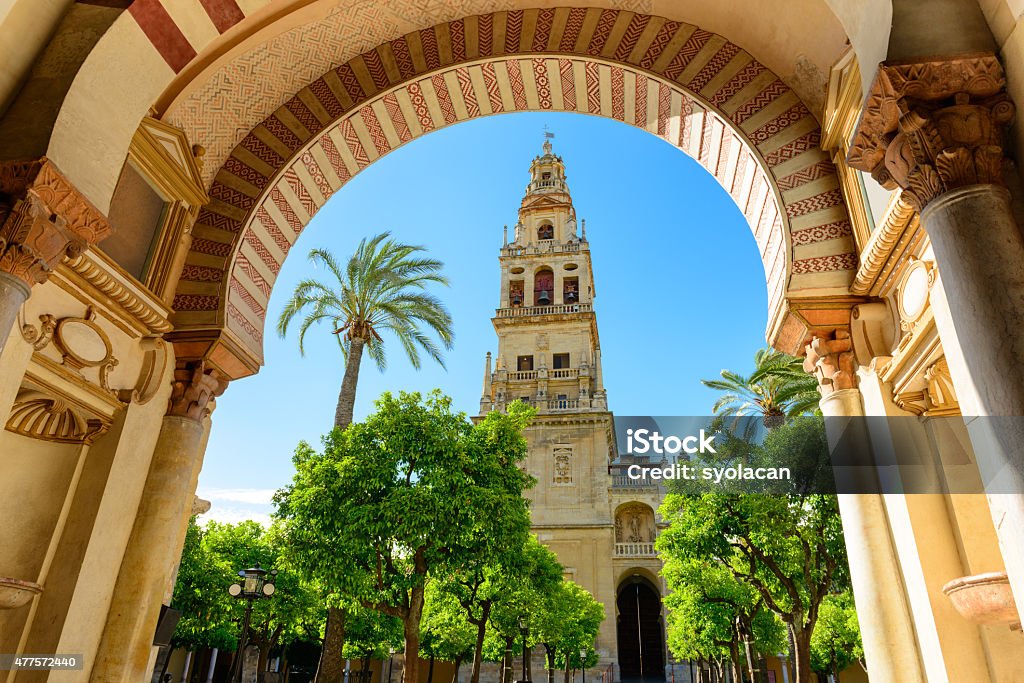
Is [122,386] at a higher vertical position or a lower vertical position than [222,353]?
lower

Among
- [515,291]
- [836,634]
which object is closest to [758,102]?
[836,634]

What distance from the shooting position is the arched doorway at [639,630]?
3797 centimetres

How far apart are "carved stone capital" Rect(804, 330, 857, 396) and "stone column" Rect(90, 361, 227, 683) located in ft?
21.4

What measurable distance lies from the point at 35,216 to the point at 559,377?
34.6 m

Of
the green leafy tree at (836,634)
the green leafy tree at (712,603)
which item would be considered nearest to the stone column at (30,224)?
the green leafy tree at (712,603)

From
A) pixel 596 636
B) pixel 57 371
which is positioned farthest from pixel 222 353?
pixel 596 636

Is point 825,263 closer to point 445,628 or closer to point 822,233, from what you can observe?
point 822,233

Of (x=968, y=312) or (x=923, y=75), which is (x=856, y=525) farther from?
(x=923, y=75)

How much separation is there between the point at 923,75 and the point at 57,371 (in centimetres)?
694

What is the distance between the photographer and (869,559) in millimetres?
5824

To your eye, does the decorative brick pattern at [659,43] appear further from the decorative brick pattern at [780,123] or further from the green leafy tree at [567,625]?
the green leafy tree at [567,625]

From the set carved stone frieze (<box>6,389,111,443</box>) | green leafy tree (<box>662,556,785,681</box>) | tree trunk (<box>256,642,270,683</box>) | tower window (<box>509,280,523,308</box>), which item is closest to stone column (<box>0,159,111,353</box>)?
carved stone frieze (<box>6,389,111,443</box>)

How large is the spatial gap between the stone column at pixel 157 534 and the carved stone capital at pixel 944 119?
6726 millimetres

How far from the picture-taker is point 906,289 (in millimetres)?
5828
